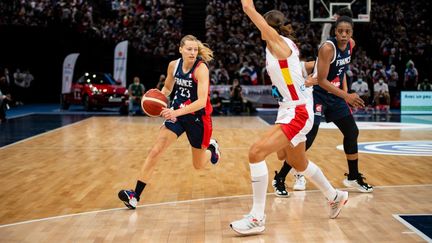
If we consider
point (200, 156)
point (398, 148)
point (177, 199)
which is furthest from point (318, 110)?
point (398, 148)

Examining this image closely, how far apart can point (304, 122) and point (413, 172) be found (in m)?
3.70

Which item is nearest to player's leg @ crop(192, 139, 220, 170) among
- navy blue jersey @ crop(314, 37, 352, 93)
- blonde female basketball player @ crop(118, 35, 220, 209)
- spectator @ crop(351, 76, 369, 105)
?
blonde female basketball player @ crop(118, 35, 220, 209)

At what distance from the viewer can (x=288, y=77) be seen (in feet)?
17.9

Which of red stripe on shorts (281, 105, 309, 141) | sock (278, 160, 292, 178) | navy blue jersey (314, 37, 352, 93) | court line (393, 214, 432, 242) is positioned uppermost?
navy blue jersey (314, 37, 352, 93)

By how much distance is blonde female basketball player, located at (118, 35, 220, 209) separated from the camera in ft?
20.7

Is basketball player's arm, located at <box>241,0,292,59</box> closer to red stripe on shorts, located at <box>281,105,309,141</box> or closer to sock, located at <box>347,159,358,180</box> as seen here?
red stripe on shorts, located at <box>281,105,309,141</box>

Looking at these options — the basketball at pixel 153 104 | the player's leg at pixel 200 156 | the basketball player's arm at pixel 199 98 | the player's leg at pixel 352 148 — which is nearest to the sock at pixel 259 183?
the basketball player's arm at pixel 199 98

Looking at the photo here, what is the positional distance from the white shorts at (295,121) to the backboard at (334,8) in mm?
12794

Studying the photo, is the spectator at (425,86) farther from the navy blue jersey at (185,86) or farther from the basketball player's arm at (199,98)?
the basketball player's arm at (199,98)

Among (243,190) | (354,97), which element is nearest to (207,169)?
(243,190)

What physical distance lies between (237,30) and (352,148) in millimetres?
19317

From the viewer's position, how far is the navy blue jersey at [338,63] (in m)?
6.89

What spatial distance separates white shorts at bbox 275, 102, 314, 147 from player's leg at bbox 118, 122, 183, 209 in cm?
141

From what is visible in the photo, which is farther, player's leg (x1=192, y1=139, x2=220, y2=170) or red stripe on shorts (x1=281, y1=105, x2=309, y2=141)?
player's leg (x1=192, y1=139, x2=220, y2=170)
